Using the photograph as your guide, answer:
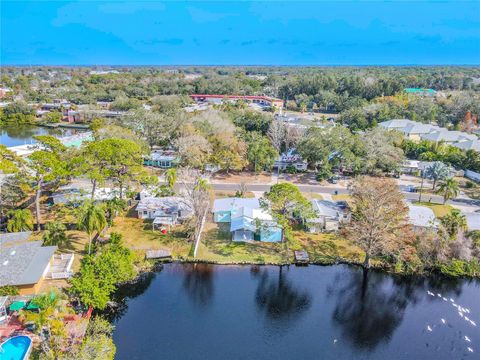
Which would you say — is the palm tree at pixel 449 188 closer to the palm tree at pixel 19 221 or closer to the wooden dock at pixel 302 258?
the wooden dock at pixel 302 258

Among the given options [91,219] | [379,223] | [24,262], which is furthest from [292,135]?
[24,262]

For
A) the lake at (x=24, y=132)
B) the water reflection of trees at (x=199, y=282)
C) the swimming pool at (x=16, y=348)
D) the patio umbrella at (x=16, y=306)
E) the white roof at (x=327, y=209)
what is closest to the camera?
the swimming pool at (x=16, y=348)

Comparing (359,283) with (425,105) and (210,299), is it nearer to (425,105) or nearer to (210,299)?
(210,299)

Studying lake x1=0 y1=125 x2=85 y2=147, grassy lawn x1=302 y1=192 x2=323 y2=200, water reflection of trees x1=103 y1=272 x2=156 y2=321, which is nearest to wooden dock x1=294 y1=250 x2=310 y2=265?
water reflection of trees x1=103 y1=272 x2=156 y2=321

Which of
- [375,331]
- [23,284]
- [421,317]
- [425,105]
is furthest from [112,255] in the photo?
[425,105]

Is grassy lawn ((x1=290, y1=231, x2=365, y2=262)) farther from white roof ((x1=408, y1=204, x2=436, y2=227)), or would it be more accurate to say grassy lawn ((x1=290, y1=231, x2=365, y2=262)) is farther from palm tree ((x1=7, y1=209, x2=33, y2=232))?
palm tree ((x1=7, y1=209, x2=33, y2=232))

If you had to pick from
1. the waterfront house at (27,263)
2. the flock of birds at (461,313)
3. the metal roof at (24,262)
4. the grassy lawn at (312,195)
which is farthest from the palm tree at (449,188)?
the metal roof at (24,262)
